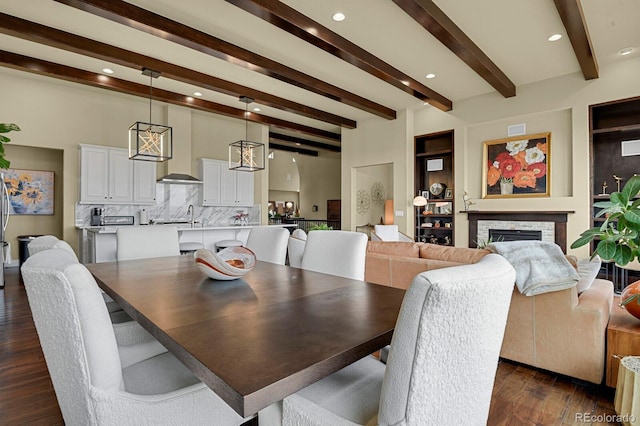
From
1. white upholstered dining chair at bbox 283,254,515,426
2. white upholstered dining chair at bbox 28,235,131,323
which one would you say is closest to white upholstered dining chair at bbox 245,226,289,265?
white upholstered dining chair at bbox 28,235,131,323

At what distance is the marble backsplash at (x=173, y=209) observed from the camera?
231 inches

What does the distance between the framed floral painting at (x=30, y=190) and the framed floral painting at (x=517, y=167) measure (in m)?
8.02

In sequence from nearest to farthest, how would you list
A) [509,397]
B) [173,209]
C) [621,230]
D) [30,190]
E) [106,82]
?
[621,230]
[509,397]
[106,82]
[30,190]
[173,209]

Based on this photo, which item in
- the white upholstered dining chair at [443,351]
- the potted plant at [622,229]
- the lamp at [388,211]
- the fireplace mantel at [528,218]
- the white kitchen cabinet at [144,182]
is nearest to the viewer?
the white upholstered dining chair at [443,351]

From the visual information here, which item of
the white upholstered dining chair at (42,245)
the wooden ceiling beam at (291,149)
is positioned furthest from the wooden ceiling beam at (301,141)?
the white upholstered dining chair at (42,245)

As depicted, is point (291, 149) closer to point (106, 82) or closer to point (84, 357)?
point (106, 82)

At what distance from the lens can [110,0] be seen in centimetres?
312

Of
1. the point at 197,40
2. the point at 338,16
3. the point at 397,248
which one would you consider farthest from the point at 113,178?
the point at 397,248

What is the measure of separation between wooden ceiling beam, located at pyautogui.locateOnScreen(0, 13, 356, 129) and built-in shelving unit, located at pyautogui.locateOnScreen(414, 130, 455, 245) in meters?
3.00

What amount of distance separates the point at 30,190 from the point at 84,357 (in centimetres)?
707

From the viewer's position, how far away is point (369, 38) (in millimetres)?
3996

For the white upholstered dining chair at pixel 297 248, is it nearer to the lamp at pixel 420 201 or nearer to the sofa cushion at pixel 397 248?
the sofa cushion at pixel 397 248

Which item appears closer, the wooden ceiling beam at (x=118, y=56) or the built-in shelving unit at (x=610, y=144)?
the wooden ceiling beam at (x=118, y=56)

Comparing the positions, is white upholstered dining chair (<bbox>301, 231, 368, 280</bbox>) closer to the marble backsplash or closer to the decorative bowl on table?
the decorative bowl on table
